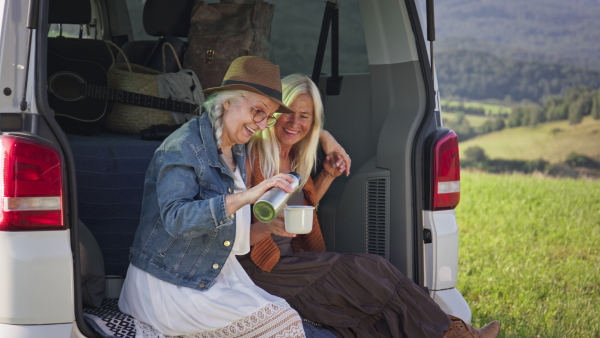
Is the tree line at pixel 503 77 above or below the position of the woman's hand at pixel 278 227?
below

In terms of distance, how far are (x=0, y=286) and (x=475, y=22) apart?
14.6 m

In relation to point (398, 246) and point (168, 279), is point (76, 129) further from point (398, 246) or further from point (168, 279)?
point (398, 246)

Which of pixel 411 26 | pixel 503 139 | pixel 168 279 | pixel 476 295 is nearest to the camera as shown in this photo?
pixel 168 279

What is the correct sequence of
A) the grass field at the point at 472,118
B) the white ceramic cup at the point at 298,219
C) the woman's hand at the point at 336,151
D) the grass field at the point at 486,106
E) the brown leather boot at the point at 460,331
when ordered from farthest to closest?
1. the grass field at the point at 486,106
2. the grass field at the point at 472,118
3. the woman's hand at the point at 336,151
4. the brown leather boot at the point at 460,331
5. the white ceramic cup at the point at 298,219

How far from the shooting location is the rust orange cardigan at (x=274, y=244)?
306cm

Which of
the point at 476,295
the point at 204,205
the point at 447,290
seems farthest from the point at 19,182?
the point at 476,295

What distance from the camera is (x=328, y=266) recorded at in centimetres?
310

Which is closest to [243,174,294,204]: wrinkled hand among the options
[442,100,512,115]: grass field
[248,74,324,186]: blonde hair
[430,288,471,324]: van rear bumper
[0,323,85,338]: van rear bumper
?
[0,323,85,338]: van rear bumper

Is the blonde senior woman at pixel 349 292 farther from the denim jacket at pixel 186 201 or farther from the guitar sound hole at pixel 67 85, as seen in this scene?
the guitar sound hole at pixel 67 85

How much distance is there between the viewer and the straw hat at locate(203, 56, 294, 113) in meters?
2.77

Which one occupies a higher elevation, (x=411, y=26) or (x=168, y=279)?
(x=411, y=26)

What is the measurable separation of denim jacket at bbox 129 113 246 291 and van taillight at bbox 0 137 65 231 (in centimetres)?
33

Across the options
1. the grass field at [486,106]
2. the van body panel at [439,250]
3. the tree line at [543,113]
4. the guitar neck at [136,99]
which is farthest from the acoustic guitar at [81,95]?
the grass field at [486,106]

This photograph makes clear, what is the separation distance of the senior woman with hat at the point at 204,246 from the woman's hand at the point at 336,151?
70cm
